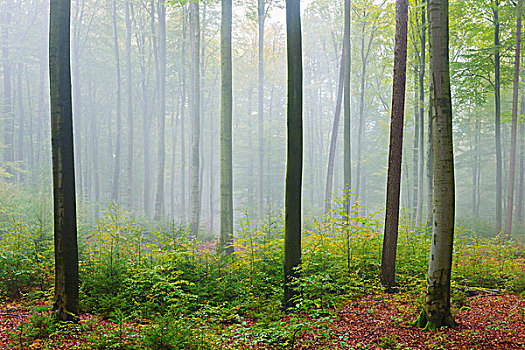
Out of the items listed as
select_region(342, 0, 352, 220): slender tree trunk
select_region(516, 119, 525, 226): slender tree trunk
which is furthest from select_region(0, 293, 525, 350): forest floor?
select_region(516, 119, 525, 226): slender tree trunk

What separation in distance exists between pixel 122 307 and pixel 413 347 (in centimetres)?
487

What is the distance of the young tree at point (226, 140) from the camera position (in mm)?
10703

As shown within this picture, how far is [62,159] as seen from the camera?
5.02m

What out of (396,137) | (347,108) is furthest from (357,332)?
(347,108)

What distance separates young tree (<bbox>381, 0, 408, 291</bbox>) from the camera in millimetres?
7238

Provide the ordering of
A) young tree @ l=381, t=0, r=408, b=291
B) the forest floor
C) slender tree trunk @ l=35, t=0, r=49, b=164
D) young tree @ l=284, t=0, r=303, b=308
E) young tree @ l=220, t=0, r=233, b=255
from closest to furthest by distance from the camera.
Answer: the forest floor < young tree @ l=284, t=0, r=303, b=308 < young tree @ l=381, t=0, r=408, b=291 < young tree @ l=220, t=0, r=233, b=255 < slender tree trunk @ l=35, t=0, r=49, b=164

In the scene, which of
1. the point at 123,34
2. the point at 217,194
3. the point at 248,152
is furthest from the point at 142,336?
the point at 217,194

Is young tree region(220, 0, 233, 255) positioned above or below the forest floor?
above

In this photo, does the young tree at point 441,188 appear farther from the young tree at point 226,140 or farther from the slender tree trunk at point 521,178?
the slender tree trunk at point 521,178

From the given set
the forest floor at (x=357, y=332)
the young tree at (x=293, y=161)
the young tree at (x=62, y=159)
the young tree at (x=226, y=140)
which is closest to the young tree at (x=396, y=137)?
the forest floor at (x=357, y=332)

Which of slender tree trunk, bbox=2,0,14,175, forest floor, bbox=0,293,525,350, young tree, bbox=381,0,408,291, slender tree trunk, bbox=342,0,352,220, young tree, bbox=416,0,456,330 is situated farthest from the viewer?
slender tree trunk, bbox=2,0,14,175

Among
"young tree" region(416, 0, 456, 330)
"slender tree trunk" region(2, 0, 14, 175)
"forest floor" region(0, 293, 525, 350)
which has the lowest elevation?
"forest floor" region(0, 293, 525, 350)

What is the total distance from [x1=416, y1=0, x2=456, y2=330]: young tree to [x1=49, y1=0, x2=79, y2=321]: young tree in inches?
209

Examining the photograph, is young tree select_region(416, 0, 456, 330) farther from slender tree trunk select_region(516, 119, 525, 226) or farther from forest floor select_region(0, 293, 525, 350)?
slender tree trunk select_region(516, 119, 525, 226)
